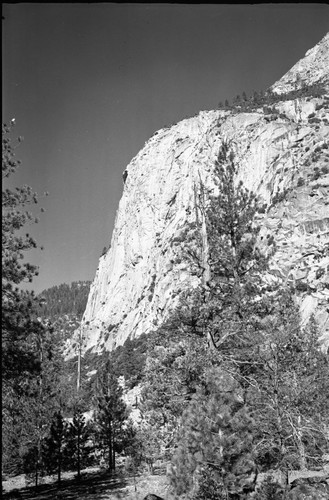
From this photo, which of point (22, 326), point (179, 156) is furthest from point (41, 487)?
point (179, 156)

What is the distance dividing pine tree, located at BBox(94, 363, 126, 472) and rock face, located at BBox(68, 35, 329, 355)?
16.2 m

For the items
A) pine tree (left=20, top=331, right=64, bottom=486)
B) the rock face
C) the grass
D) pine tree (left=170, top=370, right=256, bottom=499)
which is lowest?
the grass

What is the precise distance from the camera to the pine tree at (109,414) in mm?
23844

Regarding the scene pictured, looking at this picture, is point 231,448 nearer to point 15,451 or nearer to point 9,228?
point 9,228

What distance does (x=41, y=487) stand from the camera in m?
20.3

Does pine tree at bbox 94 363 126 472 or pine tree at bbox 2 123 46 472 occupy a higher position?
pine tree at bbox 2 123 46 472

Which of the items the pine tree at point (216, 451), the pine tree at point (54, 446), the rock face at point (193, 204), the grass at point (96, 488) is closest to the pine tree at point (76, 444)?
the pine tree at point (54, 446)

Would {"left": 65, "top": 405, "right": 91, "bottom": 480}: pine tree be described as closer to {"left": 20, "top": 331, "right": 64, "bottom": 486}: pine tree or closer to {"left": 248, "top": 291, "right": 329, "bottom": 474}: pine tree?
{"left": 20, "top": 331, "right": 64, "bottom": 486}: pine tree

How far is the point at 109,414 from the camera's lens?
24.1 metres

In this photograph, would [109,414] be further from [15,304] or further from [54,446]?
[15,304]

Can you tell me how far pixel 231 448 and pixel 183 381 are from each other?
3.75m

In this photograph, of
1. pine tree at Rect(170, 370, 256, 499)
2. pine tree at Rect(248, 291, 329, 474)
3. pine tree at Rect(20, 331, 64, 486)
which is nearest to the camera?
pine tree at Rect(170, 370, 256, 499)

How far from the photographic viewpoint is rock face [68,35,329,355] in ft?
173

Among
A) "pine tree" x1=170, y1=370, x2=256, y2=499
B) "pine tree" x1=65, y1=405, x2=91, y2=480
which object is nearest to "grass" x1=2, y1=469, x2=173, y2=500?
"pine tree" x1=65, y1=405, x2=91, y2=480
